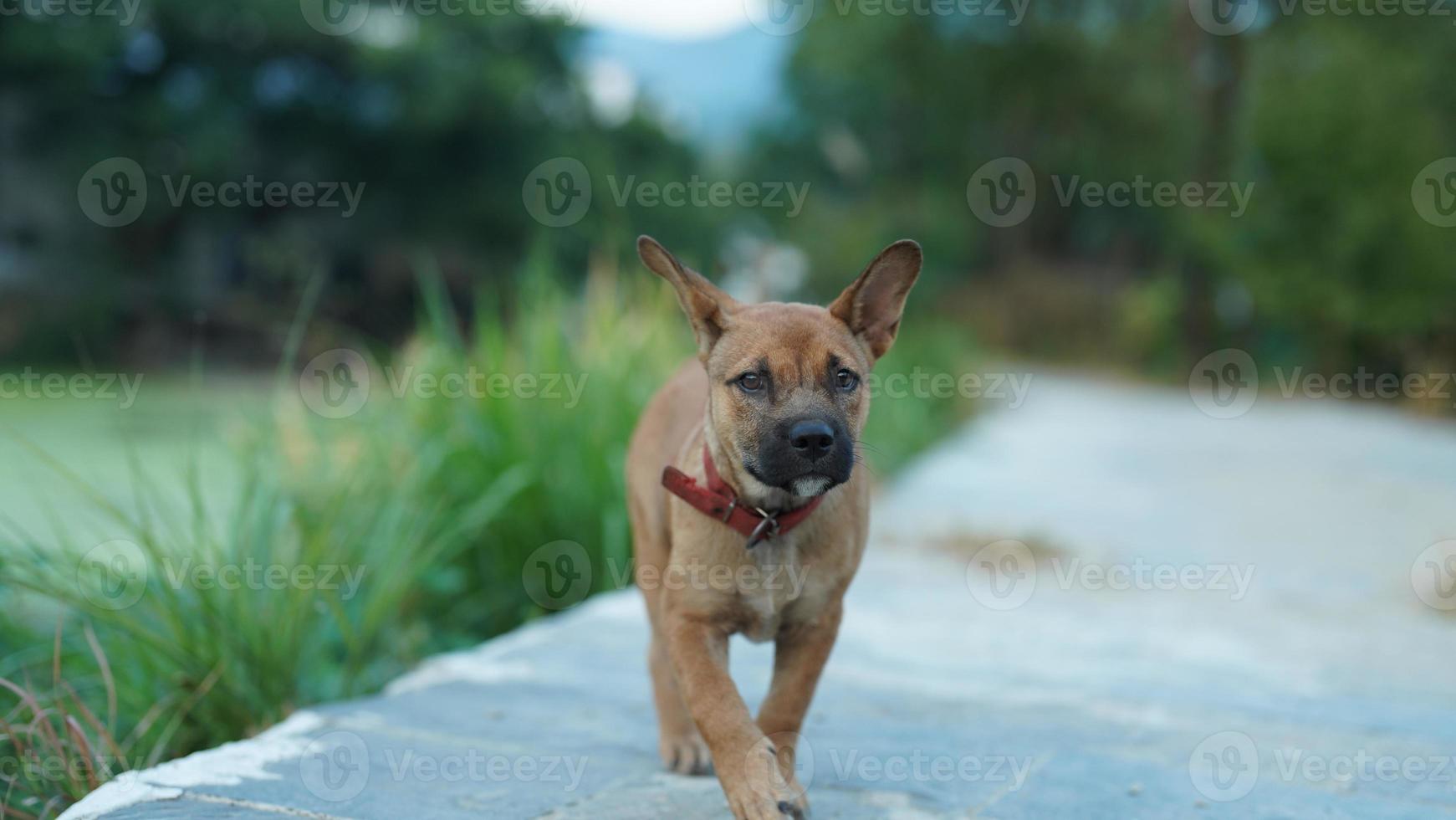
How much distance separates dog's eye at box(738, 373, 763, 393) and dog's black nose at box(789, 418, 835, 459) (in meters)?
0.22

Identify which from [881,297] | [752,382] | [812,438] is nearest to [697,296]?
[752,382]

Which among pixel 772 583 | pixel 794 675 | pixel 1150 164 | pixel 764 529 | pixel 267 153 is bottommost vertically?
pixel 794 675

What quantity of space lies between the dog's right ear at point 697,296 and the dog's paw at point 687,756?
40.5 inches

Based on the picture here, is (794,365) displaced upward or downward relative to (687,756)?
upward

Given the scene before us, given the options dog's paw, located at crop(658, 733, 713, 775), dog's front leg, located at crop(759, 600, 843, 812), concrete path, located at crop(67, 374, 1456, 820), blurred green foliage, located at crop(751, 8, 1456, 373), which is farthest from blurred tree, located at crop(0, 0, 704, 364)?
dog's front leg, located at crop(759, 600, 843, 812)

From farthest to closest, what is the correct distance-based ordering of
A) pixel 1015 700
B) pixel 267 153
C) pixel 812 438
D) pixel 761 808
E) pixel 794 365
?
1. pixel 267 153
2. pixel 1015 700
3. pixel 794 365
4. pixel 812 438
5. pixel 761 808

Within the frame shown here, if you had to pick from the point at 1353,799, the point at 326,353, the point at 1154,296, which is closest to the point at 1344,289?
the point at 1154,296

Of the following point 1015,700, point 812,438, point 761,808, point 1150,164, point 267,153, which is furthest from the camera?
point 1150,164

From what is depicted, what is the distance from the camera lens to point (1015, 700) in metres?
4.15

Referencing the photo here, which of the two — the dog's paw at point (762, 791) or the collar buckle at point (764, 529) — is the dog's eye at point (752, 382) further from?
the dog's paw at point (762, 791)

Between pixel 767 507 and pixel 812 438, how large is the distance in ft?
1.06

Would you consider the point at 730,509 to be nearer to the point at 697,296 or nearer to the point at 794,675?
the point at 794,675

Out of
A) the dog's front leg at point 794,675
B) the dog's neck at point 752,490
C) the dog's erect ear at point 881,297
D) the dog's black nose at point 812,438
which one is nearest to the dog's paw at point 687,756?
the dog's front leg at point 794,675

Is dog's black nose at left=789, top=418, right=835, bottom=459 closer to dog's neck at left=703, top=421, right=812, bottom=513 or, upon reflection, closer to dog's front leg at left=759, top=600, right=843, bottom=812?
dog's neck at left=703, top=421, right=812, bottom=513
